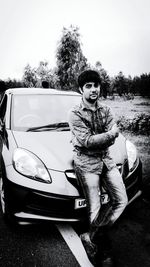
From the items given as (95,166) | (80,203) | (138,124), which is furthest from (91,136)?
(138,124)

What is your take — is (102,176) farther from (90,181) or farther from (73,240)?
(73,240)

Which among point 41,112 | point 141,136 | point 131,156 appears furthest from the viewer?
point 141,136

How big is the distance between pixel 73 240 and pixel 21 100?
2.21 m

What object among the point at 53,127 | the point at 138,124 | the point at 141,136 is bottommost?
the point at 141,136

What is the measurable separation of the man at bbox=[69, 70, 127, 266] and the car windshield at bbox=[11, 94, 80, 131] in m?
1.17

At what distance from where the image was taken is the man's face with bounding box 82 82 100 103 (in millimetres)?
2311

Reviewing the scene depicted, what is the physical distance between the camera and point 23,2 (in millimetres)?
19812

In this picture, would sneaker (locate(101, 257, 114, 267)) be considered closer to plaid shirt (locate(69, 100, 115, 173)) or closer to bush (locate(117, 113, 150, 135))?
plaid shirt (locate(69, 100, 115, 173))

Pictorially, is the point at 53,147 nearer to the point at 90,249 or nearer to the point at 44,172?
the point at 44,172

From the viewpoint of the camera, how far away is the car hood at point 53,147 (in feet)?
8.84

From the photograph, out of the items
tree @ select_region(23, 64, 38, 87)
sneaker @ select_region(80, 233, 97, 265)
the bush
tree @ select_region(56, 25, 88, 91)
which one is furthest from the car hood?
tree @ select_region(23, 64, 38, 87)

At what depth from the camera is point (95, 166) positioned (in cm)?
228

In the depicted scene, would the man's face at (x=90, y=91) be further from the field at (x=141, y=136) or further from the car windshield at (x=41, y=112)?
the field at (x=141, y=136)

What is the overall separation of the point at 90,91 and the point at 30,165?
39.3 inches
